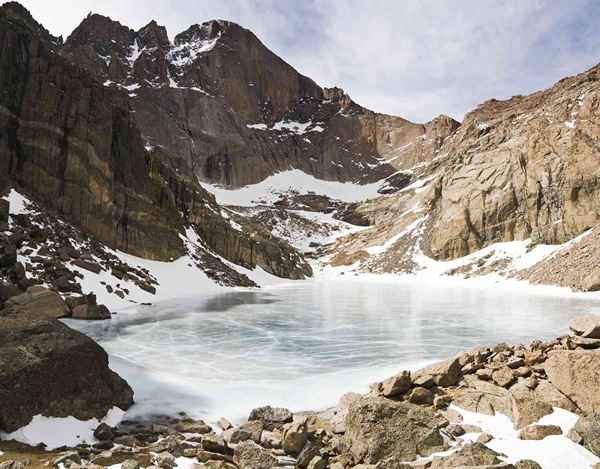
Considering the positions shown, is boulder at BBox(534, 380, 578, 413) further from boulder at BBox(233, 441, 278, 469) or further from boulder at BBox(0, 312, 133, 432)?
boulder at BBox(0, 312, 133, 432)

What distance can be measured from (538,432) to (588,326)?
12.1 feet

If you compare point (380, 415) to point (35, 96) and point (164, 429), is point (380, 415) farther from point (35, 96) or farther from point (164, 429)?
point (35, 96)

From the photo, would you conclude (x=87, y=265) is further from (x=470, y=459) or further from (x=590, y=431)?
(x=590, y=431)

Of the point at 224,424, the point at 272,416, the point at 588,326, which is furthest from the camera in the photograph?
the point at 588,326

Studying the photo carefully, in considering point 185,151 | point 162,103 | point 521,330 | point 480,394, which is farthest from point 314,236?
point 480,394

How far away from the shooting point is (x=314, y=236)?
13550 cm

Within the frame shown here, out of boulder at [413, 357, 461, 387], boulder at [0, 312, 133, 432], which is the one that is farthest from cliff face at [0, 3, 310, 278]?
boulder at [413, 357, 461, 387]

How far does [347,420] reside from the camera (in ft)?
19.4

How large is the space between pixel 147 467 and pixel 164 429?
5.75ft

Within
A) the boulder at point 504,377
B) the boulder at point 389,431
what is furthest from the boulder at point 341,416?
the boulder at point 504,377

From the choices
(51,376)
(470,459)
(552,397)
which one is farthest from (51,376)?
(552,397)

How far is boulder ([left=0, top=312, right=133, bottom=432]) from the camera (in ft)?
20.0

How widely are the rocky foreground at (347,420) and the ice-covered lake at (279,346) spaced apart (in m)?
1.10

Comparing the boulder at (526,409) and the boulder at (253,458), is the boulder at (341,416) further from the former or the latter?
the boulder at (526,409)
